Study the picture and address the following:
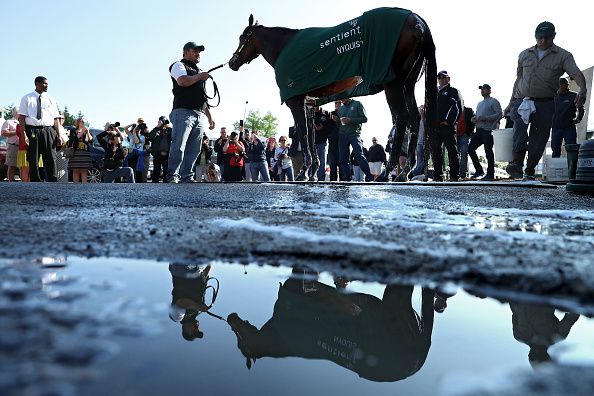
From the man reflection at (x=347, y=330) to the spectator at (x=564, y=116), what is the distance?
277 inches

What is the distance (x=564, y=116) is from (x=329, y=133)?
13.4 feet

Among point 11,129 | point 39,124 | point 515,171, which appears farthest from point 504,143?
point 11,129

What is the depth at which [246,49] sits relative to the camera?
745 cm

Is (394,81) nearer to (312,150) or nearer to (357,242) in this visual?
(312,150)

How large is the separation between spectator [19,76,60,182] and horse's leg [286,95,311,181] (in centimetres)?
363

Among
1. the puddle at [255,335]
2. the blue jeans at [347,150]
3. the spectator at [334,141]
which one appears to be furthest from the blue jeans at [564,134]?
the puddle at [255,335]

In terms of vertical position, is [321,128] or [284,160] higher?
[321,128]

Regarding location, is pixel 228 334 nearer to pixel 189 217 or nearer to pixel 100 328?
pixel 100 328

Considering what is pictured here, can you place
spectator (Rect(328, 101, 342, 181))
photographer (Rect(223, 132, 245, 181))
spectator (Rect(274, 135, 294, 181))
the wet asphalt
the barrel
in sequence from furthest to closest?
spectator (Rect(274, 135, 294, 181)) → photographer (Rect(223, 132, 245, 181)) → spectator (Rect(328, 101, 342, 181)) → the barrel → the wet asphalt

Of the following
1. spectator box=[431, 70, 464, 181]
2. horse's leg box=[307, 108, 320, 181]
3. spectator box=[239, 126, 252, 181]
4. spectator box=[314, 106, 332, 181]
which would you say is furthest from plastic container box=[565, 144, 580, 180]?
spectator box=[239, 126, 252, 181]

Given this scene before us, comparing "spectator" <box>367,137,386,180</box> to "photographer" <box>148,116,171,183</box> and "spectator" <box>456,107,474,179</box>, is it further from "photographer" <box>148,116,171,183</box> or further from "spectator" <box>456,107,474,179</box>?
"photographer" <box>148,116,171,183</box>

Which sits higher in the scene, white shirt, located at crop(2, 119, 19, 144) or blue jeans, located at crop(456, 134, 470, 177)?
white shirt, located at crop(2, 119, 19, 144)

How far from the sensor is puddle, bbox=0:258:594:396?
1.63 feet

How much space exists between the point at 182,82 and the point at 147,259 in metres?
5.47
